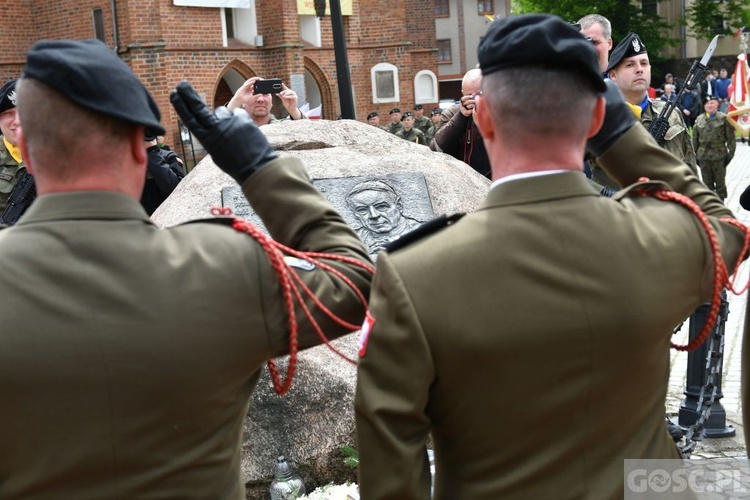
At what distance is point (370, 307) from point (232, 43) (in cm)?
2418

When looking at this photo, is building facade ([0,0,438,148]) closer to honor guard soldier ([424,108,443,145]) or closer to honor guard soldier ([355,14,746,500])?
honor guard soldier ([424,108,443,145])

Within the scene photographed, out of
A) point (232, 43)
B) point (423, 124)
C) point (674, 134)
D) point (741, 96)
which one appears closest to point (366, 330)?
point (674, 134)

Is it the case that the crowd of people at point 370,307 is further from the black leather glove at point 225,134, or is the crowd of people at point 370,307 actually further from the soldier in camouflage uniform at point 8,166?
the soldier in camouflage uniform at point 8,166

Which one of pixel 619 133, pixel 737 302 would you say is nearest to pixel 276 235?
pixel 619 133

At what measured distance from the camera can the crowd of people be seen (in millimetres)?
1887

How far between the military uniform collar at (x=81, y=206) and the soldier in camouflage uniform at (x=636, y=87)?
3624mm

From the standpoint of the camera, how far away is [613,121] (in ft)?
7.43

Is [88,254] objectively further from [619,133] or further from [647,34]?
[647,34]

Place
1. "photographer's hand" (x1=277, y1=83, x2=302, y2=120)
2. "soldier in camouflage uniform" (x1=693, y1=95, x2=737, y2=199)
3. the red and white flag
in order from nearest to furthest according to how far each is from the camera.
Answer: "photographer's hand" (x1=277, y1=83, x2=302, y2=120) → the red and white flag → "soldier in camouflage uniform" (x1=693, y1=95, x2=737, y2=199)

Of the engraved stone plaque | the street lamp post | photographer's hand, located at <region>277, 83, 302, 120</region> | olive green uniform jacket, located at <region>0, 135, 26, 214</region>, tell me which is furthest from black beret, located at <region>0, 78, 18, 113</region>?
the street lamp post

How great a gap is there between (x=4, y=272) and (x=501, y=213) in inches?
39.4

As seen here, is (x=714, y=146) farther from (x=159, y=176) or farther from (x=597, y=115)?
(x=597, y=115)

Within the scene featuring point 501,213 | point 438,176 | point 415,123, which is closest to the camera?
point 501,213

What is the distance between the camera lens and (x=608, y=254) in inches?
79.0
